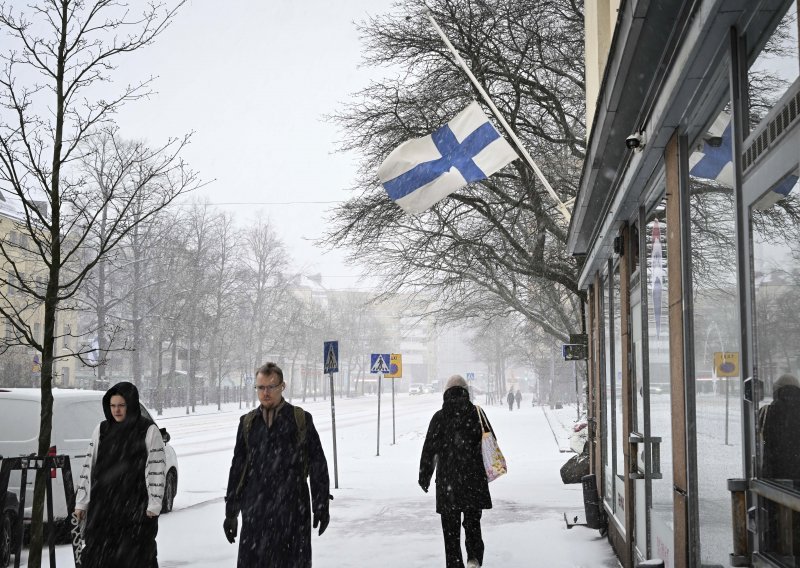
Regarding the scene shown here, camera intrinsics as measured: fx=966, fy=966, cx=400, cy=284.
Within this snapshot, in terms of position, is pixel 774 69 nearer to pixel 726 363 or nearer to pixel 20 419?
pixel 726 363

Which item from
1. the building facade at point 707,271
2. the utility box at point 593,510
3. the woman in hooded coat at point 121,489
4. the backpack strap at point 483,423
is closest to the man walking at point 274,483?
the woman in hooded coat at point 121,489

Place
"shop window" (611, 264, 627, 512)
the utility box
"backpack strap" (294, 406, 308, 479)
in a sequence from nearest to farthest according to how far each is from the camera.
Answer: "backpack strap" (294, 406, 308, 479)
"shop window" (611, 264, 627, 512)
the utility box

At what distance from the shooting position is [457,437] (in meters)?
8.52

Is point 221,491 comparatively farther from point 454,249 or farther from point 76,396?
point 454,249

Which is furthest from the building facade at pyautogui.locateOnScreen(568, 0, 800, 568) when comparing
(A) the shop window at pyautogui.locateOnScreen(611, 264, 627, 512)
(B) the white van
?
(B) the white van

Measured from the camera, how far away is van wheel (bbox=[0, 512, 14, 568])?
9.13 metres

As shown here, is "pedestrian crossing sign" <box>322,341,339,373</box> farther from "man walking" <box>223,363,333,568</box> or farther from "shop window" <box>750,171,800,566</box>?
"shop window" <box>750,171,800,566</box>

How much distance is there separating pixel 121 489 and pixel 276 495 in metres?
1.25

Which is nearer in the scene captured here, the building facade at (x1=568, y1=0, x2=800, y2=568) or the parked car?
the building facade at (x1=568, y1=0, x2=800, y2=568)

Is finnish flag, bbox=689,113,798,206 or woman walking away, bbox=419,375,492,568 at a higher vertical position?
finnish flag, bbox=689,113,798,206

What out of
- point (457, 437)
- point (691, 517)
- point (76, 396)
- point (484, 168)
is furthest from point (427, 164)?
point (691, 517)

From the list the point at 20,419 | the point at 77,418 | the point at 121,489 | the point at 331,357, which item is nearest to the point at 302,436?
the point at 121,489

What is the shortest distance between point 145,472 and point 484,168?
640 centimetres

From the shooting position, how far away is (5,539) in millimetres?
9195
